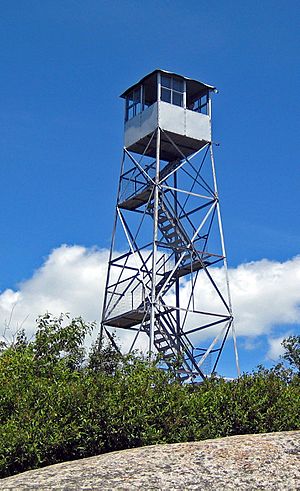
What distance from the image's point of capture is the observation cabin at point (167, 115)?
32.8 meters

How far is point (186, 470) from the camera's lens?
1108 cm

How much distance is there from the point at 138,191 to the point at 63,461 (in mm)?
20355

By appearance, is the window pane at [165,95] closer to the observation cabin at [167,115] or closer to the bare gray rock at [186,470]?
the observation cabin at [167,115]

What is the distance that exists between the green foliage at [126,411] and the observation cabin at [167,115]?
1833 centimetres

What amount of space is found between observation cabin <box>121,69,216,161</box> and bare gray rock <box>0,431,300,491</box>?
22.0m

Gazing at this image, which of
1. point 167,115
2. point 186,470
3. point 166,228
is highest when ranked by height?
point 167,115

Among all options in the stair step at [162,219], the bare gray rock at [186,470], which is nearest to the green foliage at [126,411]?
the bare gray rock at [186,470]

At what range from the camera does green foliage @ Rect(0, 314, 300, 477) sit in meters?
13.4

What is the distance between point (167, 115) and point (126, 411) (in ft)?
69.1

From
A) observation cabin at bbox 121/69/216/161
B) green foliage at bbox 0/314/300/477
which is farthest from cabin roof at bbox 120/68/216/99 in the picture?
green foliage at bbox 0/314/300/477

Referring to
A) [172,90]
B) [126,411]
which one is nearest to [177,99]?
[172,90]

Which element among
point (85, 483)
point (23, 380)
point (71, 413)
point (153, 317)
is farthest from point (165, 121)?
point (85, 483)

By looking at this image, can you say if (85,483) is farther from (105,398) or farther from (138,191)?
(138,191)

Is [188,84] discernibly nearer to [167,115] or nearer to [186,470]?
[167,115]
